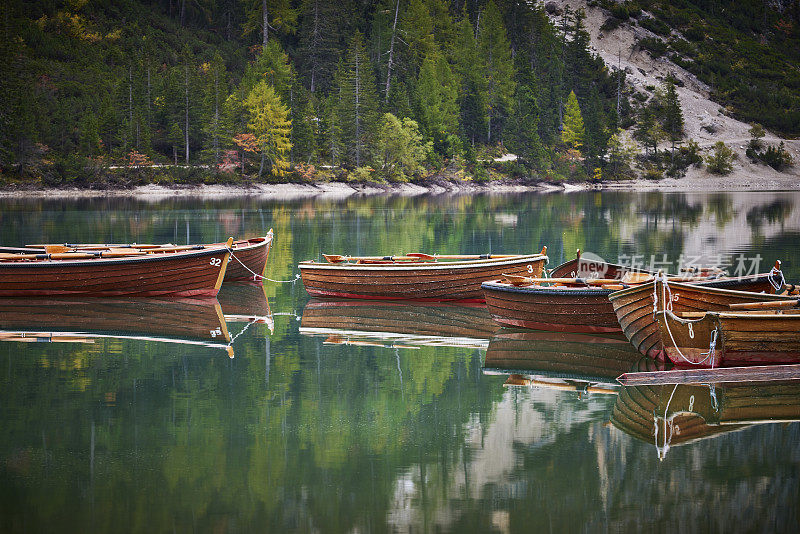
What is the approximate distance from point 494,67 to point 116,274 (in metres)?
109

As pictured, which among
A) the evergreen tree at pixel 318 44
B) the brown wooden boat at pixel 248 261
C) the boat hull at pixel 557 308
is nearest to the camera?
the boat hull at pixel 557 308

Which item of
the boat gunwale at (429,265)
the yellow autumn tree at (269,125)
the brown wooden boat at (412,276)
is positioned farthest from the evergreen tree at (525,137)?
the boat gunwale at (429,265)

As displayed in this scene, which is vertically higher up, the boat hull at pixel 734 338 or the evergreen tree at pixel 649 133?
the evergreen tree at pixel 649 133

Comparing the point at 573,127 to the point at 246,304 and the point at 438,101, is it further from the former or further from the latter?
the point at 246,304

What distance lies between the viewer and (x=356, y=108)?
97.5 meters

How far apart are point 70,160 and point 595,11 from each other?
11483 centimetres

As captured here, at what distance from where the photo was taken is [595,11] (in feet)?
536

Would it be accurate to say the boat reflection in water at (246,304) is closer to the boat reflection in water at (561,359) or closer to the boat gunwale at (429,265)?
the boat gunwale at (429,265)

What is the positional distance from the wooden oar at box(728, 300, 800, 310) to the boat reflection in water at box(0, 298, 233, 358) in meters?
8.44

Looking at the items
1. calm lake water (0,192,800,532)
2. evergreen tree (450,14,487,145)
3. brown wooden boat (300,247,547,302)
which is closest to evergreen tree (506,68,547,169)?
evergreen tree (450,14,487,145)

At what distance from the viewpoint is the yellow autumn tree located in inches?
3499

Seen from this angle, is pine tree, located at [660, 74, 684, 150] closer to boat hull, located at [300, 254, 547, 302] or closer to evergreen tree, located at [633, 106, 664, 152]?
evergreen tree, located at [633, 106, 664, 152]

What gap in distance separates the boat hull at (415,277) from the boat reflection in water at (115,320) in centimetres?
279

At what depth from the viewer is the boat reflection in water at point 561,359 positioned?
13.5m
